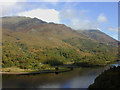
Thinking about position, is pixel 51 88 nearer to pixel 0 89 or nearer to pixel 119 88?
pixel 0 89

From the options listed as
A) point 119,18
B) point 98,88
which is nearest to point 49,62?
point 119,18

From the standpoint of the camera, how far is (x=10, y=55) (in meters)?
144

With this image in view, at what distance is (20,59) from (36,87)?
77.1 m

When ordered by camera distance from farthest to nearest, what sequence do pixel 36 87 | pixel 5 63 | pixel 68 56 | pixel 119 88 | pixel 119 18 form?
pixel 68 56 < pixel 5 63 < pixel 119 18 < pixel 36 87 < pixel 119 88

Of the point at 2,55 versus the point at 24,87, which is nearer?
the point at 24,87

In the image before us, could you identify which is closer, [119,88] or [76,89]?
[119,88]

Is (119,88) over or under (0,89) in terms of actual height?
over

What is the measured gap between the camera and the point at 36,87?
6812 centimetres

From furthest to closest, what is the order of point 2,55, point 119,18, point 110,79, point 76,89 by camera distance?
point 2,55
point 119,18
point 76,89
point 110,79

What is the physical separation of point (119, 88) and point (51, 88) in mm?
30574

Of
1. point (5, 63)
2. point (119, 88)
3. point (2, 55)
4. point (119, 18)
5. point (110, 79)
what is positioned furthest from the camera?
point (2, 55)

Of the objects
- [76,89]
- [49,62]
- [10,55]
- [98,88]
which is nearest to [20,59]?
[10,55]

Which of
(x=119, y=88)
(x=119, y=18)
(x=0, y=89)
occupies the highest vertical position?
(x=119, y=18)

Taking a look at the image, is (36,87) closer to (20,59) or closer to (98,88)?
(98,88)
